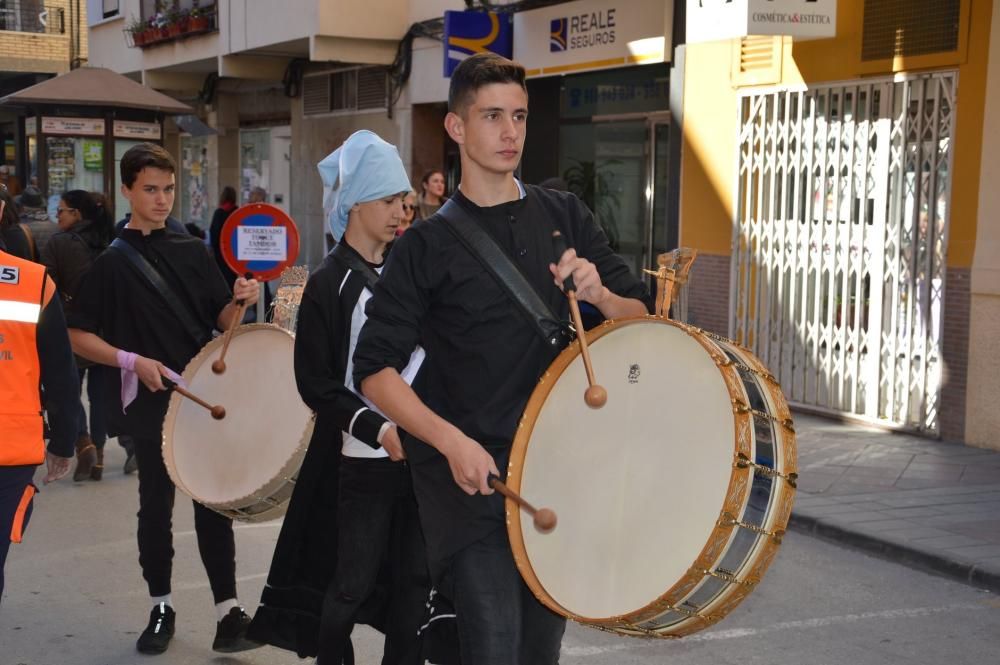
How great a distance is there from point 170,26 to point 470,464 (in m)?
23.0

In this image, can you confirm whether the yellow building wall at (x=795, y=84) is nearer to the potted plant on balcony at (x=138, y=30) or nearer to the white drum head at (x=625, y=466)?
the white drum head at (x=625, y=466)

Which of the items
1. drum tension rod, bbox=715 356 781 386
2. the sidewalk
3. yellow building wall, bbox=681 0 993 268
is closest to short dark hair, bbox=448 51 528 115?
drum tension rod, bbox=715 356 781 386

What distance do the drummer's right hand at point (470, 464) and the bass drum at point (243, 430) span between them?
68.8 inches

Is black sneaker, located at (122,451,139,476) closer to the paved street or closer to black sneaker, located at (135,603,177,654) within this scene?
the paved street

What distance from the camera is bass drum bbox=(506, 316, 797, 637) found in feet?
9.55

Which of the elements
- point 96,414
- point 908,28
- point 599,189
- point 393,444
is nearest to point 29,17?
point 599,189

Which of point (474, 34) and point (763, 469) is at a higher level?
point (474, 34)

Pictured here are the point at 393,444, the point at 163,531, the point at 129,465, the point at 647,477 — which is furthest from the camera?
the point at 129,465

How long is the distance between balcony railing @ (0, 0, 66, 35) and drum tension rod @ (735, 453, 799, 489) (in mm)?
34081

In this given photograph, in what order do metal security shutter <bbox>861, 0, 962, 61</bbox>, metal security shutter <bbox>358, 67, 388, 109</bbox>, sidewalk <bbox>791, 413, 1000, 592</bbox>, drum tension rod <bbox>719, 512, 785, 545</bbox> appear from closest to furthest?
drum tension rod <bbox>719, 512, 785, 545</bbox>, sidewalk <bbox>791, 413, 1000, 592</bbox>, metal security shutter <bbox>861, 0, 962, 61</bbox>, metal security shutter <bbox>358, 67, 388, 109</bbox>

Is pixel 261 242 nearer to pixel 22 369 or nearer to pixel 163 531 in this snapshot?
pixel 163 531

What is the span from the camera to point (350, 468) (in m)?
4.23

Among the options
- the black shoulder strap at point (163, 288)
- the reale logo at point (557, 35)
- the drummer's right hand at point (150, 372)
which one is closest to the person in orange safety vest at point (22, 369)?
the drummer's right hand at point (150, 372)

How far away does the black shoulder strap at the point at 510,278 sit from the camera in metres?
3.20
